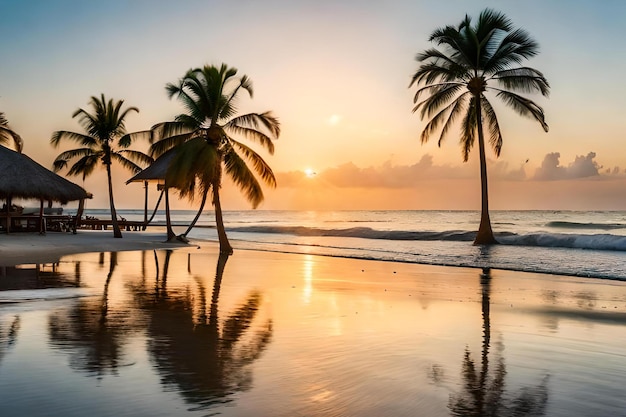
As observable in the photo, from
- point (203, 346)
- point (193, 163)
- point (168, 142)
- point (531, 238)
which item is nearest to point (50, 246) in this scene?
point (168, 142)

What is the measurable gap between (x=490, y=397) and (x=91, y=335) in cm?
487

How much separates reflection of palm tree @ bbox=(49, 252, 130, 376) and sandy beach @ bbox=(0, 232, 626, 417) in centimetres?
4

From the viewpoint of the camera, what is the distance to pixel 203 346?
21.8 ft

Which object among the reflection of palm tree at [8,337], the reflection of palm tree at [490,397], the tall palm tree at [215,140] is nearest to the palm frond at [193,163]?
the tall palm tree at [215,140]

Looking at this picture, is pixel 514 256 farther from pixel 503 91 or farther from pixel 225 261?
pixel 225 261

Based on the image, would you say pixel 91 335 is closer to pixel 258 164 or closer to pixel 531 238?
pixel 258 164

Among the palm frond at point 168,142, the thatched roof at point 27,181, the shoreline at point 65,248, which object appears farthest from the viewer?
the thatched roof at point 27,181

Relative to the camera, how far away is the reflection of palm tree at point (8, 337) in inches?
248

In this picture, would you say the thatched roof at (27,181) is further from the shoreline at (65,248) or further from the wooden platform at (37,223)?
the shoreline at (65,248)

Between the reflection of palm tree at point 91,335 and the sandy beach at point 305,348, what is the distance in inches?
1.4

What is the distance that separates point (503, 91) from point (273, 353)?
1011 inches

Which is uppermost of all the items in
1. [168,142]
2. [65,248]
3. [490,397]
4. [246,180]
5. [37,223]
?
[168,142]

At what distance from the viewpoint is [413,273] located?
53.8 ft

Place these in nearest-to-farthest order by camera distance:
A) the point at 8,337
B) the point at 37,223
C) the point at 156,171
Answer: the point at 8,337 → the point at 37,223 → the point at 156,171
